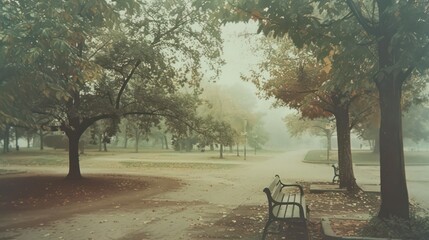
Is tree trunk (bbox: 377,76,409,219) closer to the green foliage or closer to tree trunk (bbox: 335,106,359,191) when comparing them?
the green foliage

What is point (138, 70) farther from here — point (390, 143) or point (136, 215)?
point (390, 143)

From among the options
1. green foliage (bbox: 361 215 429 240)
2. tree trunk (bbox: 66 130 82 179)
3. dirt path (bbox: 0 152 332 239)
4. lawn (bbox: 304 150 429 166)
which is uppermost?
tree trunk (bbox: 66 130 82 179)

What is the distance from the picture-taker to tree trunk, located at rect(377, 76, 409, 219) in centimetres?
694

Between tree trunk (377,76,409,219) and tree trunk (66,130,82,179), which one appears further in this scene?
tree trunk (66,130,82,179)

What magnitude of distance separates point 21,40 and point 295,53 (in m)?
10.7

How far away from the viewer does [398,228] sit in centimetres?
653

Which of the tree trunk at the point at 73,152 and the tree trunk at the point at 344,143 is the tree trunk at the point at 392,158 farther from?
the tree trunk at the point at 73,152

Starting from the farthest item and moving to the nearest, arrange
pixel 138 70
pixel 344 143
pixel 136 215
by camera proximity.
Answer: pixel 138 70 → pixel 344 143 → pixel 136 215

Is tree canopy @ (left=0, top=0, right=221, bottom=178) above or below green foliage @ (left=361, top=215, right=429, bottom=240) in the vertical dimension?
above

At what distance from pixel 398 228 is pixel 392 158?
3.75ft

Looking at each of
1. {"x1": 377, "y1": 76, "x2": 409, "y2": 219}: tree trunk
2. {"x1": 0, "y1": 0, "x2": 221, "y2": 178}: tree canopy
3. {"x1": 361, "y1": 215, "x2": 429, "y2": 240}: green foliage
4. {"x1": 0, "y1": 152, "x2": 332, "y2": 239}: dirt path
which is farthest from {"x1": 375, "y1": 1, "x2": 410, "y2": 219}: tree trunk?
{"x1": 0, "y1": 0, "x2": 221, "y2": 178}: tree canopy

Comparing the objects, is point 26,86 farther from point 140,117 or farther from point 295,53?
point 140,117

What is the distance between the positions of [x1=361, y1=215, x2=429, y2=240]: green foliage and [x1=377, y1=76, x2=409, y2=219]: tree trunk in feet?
0.78

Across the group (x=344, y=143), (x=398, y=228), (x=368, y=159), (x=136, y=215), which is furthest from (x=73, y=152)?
(x=368, y=159)
